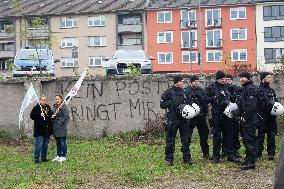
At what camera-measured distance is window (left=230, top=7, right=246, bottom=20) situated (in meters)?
63.6

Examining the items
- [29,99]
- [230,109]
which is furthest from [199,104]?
[29,99]

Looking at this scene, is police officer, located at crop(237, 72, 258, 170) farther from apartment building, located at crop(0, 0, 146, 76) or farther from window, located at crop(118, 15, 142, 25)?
window, located at crop(118, 15, 142, 25)

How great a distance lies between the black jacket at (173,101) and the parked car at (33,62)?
32.9ft

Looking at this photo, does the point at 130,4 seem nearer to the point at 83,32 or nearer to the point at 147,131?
the point at 83,32

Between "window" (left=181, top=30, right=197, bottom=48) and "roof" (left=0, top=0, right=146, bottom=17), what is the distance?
570 cm

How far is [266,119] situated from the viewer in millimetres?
12375

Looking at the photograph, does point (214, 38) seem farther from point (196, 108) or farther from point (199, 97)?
point (196, 108)

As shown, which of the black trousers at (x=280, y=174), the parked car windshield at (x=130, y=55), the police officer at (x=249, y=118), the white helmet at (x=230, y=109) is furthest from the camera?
the parked car windshield at (x=130, y=55)

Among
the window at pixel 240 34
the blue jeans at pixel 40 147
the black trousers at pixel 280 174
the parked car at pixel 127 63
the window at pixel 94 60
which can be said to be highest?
the window at pixel 240 34

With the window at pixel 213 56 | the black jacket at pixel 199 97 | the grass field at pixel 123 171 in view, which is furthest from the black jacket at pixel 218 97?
the window at pixel 213 56

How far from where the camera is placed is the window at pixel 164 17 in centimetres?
6588

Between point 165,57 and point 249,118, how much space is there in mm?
55142

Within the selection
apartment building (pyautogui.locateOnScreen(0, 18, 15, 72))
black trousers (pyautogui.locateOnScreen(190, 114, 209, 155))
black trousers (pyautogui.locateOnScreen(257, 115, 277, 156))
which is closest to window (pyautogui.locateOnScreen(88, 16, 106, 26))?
apartment building (pyautogui.locateOnScreen(0, 18, 15, 72))

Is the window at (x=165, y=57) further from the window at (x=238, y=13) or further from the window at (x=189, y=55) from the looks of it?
the window at (x=238, y=13)
